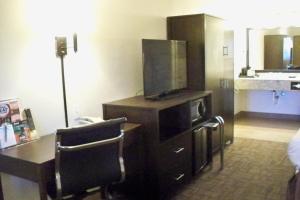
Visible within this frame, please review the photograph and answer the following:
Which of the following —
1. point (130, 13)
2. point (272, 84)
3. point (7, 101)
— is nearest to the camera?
point (7, 101)

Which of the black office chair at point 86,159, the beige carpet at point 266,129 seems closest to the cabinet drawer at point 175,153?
the black office chair at point 86,159

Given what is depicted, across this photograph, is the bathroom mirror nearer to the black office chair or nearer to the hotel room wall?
the hotel room wall

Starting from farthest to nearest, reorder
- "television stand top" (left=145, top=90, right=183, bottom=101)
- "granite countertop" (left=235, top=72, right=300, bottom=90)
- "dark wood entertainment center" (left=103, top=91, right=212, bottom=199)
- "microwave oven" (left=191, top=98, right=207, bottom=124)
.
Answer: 1. "granite countertop" (left=235, top=72, right=300, bottom=90)
2. "microwave oven" (left=191, top=98, right=207, bottom=124)
3. "television stand top" (left=145, top=90, right=183, bottom=101)
4. "dark wood entertainment center" (left=103, top=91, right=212, bottom=199)

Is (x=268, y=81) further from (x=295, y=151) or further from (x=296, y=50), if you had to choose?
(x=295, y=151)

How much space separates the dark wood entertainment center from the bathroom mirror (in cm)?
290

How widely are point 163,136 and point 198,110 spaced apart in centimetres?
70

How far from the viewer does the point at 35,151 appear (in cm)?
210

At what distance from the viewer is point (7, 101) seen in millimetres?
2258

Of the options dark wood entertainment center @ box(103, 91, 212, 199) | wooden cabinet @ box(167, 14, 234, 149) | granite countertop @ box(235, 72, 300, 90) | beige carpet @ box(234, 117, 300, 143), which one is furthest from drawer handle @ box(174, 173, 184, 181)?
granite countertop @ box(235, 72, 300, 90)

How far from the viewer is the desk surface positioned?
194cm

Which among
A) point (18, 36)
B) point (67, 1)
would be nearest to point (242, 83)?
point (67, 1)

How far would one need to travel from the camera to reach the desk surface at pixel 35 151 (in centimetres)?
194

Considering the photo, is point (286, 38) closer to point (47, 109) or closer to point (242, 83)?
point (242, 83)

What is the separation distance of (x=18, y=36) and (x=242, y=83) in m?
4.13
